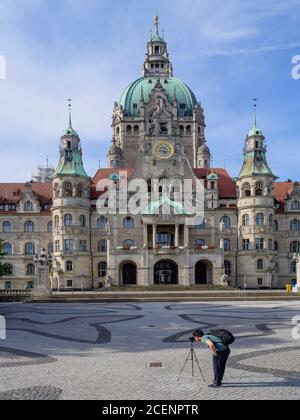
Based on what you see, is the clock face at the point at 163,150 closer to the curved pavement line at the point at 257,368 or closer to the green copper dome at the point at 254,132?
the green copper dome at the point at 254,132

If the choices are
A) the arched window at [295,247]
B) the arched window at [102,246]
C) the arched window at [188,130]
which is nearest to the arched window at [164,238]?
the arched window at [102,246]

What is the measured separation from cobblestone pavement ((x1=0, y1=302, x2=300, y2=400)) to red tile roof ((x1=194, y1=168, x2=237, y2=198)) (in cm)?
4585

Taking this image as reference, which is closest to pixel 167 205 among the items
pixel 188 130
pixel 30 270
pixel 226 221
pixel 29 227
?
pixel 226 221

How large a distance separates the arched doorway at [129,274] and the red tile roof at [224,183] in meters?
19.2

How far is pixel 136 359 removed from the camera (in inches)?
729

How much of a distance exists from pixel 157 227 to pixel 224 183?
52.1 ft

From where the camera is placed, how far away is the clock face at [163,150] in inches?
2950

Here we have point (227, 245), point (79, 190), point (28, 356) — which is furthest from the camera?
point (227, 245)

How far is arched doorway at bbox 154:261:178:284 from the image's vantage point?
7131cm

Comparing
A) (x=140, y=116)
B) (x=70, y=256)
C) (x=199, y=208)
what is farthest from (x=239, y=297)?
(x=140, y=116)

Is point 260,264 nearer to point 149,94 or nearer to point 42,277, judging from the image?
point 42,277

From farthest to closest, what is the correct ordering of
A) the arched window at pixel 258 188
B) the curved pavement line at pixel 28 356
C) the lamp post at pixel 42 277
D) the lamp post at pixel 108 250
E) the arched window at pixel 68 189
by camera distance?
1. the arched window at pixel 258 188
2. the arched window at pixel 68 189
3. the lamp post at pixel 108 250
4. the lamp post at pixel 42 277
5. the curved pavement line at pixel 28 356

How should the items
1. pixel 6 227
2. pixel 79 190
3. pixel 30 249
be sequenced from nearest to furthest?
pixel 79 190 < pixel 30 249 < pixel 6 227
